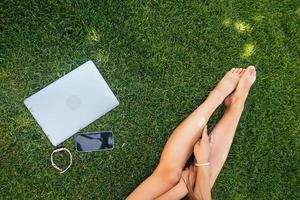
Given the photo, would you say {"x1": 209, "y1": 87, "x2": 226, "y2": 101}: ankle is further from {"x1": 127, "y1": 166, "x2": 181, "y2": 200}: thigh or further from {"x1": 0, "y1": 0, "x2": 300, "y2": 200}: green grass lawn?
{"x1": 127, "y1": 166, "x2": 181, "y2": 200}: thigh

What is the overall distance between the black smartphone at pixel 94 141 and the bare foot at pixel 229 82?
812mm

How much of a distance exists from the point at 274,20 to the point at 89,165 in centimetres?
168

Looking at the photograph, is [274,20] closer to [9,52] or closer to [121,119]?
[121,119]

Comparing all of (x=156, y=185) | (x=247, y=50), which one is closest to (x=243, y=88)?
(x=247, y=50)

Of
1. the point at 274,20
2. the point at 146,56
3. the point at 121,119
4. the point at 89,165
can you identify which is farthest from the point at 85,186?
the point at 274,20

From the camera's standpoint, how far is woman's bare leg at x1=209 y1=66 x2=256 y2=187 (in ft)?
9.90

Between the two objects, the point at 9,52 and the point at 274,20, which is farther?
the point at 274,20

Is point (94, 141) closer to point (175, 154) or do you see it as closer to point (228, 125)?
point (175, 154)

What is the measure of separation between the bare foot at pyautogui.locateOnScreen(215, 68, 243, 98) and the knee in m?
0.64

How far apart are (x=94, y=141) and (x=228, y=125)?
2.95 feet

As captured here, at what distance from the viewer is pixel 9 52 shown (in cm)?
310

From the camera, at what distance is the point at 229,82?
10.8ft

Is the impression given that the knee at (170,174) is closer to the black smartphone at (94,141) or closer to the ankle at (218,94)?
the black smartphone at (94,141)

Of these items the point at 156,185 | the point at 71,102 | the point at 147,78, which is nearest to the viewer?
the point at 156,185
